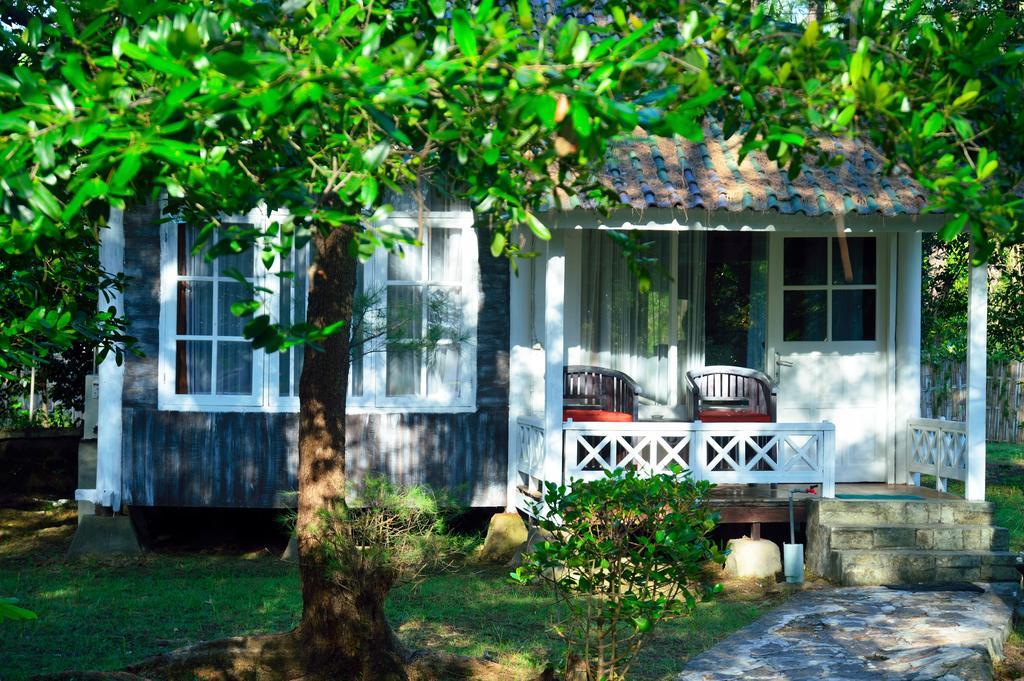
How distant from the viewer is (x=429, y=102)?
10.9 ft

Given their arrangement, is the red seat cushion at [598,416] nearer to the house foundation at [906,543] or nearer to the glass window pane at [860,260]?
the house foundation at [906,543]

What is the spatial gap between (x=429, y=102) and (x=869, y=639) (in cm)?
515

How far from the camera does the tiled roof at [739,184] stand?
29.4ft

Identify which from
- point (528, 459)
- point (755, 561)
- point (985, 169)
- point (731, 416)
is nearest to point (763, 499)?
point (755, 561)

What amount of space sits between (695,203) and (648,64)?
6183 mm

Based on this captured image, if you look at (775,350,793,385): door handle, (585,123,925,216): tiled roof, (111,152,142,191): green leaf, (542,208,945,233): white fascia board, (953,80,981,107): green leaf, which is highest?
(585,123,925,216): tiled roof

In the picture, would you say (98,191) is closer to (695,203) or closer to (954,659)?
(954,659)

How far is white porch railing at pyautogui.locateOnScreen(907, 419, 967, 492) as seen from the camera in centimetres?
983

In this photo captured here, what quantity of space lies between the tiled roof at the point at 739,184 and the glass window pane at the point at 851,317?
57.5 inches

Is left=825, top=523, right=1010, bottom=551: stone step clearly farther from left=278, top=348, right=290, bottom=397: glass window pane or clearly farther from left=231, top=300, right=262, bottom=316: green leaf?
left=231, top=300, right=262, bottom=316: green leaf

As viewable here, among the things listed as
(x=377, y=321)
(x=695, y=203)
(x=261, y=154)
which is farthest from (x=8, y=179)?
(x=377, y=321)

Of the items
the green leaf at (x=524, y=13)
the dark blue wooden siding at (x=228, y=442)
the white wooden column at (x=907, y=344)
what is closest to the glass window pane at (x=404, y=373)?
the dark blue wooden siding at (x=228, y=442)

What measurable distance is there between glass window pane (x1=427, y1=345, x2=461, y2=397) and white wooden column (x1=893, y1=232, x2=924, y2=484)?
404 cm

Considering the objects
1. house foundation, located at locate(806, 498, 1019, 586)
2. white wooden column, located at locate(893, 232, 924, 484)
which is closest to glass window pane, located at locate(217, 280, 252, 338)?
house foundation, located at locate(806, 498, 1019, 586)
